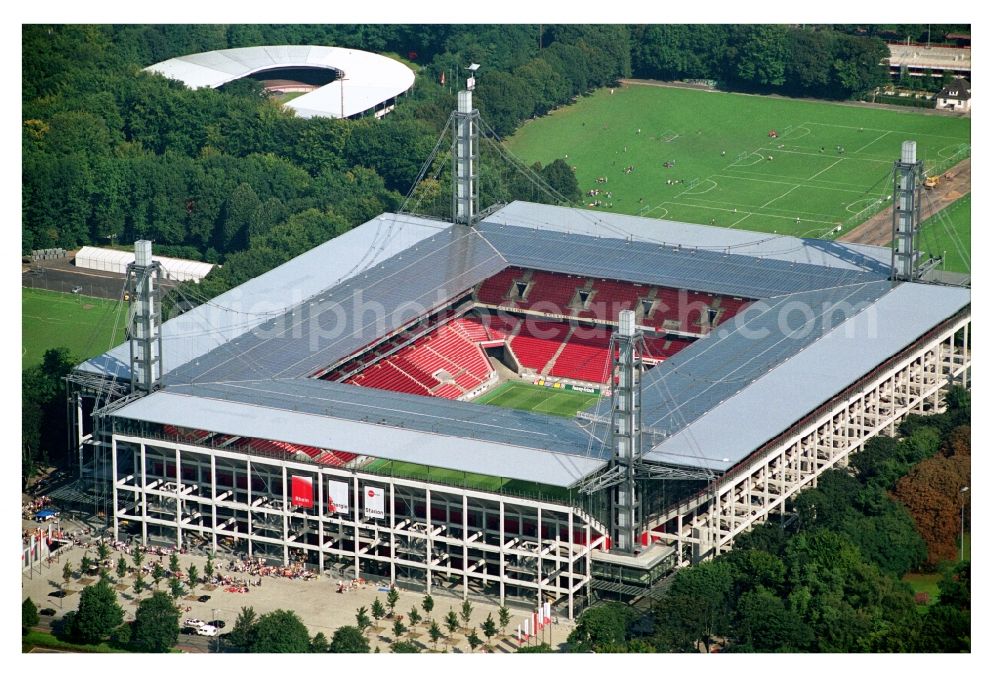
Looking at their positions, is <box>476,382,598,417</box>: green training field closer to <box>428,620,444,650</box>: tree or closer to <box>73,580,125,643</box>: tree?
<box>428,620,444,650</box>: tree

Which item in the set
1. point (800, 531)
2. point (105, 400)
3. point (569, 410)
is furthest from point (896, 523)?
point (105, 400)

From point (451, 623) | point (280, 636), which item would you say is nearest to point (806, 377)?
point (451, 623)

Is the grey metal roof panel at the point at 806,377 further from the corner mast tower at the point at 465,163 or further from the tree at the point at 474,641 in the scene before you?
the corner mast tower at the point at 465,163

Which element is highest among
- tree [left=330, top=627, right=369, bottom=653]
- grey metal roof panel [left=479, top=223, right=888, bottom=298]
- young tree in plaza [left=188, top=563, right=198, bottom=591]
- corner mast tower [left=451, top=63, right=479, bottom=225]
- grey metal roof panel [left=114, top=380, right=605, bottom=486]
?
corner mast tower [left=451, top=63, right=479, bottom=225]

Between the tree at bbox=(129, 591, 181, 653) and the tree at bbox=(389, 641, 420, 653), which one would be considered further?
the tree at bbox=(129, 591, 181, 653)

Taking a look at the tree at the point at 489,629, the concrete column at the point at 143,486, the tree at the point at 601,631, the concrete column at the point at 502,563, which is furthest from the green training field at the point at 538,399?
the tree at the point at 601,631

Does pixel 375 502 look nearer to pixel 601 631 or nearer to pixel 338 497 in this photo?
pixel 338 497

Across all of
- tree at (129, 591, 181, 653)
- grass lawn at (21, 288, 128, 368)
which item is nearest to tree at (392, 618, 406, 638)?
tree at (129, 591, 181, 653)
